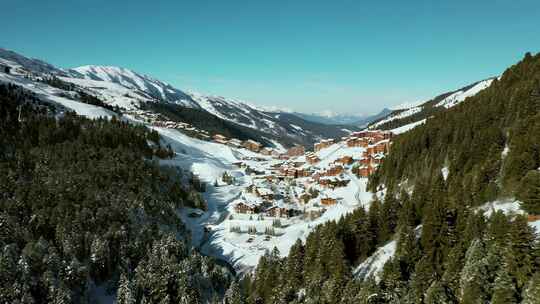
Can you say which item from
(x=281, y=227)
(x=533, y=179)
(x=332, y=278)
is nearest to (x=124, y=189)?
(x=281, y=227)

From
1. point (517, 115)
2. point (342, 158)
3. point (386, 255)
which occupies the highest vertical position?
point (517, 115)

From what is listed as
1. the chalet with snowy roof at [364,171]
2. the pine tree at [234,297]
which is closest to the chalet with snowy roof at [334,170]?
the chalet with snowy roof at [364,171]

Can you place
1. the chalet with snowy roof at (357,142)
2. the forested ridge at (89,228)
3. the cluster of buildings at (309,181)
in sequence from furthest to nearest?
the chalet with snowy roof at (357,142) → the cluster of buildings at (309,181) → the forested ridge at (89,228)

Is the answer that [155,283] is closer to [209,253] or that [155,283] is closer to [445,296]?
[209,253]

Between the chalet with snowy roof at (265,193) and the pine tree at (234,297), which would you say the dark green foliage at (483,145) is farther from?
the pine tree at (234,297)

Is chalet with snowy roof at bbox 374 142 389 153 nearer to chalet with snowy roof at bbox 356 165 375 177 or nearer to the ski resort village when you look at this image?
the ski resort village
